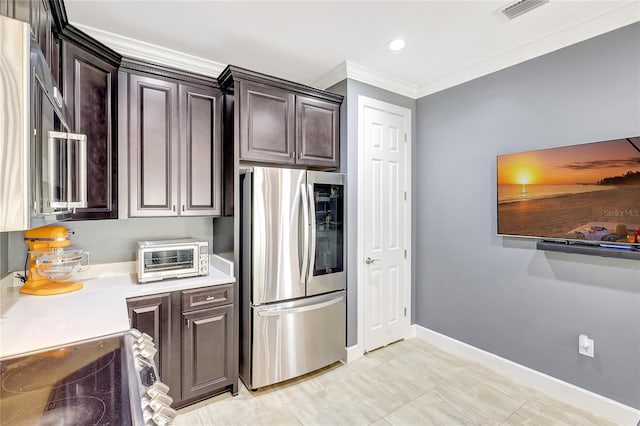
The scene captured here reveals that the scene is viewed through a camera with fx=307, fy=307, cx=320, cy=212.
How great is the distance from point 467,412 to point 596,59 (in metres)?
2.67

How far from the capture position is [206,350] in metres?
2.29

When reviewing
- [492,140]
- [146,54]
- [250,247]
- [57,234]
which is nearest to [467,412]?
[250,247]

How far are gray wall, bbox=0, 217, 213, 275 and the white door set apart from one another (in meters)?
1.71

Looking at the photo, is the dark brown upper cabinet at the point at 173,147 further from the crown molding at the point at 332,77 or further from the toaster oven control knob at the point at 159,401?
the toaster oven control knob at the point at 159,401

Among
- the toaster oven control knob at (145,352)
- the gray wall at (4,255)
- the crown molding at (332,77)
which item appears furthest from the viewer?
the crown molding at (332,77)

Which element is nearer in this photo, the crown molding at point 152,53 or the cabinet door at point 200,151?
the crown molding at point 152,53

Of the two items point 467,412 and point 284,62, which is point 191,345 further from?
point 284,62

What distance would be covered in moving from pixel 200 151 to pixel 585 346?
3264 millimetres

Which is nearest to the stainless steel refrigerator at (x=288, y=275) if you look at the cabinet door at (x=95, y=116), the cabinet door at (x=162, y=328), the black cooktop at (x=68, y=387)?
the cabinet door at (x=162, y=328)

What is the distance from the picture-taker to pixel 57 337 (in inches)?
50.7

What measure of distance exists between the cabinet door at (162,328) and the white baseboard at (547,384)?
2.52 meters

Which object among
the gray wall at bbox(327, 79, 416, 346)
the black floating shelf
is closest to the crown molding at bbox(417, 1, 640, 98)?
the gray wall at bbox(327, 79, 416, 346)

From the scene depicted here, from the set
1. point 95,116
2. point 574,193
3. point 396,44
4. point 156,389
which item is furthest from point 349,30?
point 156,389

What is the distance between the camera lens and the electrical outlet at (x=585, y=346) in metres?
2.20
